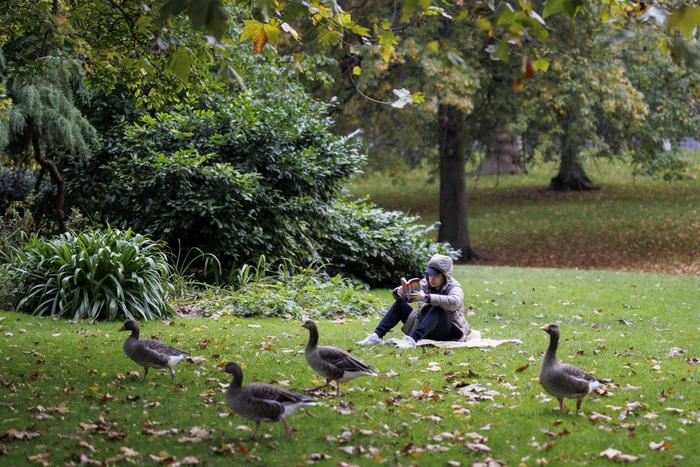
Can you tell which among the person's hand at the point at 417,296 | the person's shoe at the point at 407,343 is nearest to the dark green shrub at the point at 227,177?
the person's shoe at the point at 407,343

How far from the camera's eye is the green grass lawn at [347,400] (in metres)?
6.18

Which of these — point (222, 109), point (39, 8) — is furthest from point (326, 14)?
point (222, 109)

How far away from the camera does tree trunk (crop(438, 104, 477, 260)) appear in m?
24.6

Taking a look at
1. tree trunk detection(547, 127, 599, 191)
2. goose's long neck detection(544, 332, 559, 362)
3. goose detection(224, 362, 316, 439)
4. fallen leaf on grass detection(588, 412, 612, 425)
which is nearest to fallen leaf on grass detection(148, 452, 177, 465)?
goose detection(224, 362, 316, 439)

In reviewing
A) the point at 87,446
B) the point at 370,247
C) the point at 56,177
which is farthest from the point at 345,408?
the point at 370,247

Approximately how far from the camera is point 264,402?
622cm

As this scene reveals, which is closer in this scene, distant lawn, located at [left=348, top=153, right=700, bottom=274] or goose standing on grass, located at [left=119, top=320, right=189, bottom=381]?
goose standing on grass, located at [left=119, top=320, right=189, bottom=381]

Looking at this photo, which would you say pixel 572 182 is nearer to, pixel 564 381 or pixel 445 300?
pixel 445 300

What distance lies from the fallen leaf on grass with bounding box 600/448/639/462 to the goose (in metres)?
2.05

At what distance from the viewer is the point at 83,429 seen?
650cm

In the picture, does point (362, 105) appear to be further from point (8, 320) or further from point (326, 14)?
point (326, 14)

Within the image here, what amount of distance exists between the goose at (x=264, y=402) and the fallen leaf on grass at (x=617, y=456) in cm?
205

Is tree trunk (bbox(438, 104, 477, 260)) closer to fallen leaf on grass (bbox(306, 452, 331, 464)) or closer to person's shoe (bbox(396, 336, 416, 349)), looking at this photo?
person's shoe (bbox(396, 336, 416, 349))

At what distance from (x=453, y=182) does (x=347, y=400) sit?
59.9 ft
